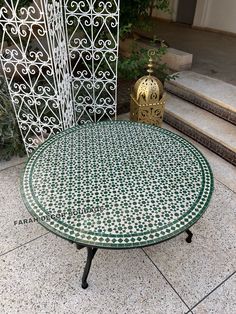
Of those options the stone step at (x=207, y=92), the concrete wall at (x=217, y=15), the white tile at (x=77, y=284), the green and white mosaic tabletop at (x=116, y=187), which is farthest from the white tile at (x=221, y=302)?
the concrete wall at (x=217, y=15)

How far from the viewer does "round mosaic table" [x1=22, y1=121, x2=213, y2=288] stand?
42.7 inches

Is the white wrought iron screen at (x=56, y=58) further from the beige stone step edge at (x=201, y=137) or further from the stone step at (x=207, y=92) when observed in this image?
the stone step at (x=207, y=92)

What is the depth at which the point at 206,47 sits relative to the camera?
4344 millimetres

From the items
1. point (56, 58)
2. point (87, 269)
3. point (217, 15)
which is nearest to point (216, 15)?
point (217, 15)

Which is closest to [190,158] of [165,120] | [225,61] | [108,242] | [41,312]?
[108,242]

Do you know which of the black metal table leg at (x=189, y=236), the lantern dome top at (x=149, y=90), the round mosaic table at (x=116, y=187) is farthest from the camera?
the lantern dome top at (x=149, y=90)

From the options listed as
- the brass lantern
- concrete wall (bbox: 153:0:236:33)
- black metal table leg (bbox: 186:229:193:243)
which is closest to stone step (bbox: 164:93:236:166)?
the brass lantern

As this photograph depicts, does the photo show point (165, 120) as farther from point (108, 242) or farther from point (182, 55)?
point (108, 242)

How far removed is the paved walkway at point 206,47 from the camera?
11.0 feet

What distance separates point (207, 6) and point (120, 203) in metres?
5.81

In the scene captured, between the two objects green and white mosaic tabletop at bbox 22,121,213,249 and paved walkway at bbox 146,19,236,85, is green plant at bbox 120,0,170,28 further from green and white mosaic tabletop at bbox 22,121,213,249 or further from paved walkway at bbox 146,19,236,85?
green and white mosaic tabletop at bbox 22,121,213,249

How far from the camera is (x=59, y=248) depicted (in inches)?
63.1

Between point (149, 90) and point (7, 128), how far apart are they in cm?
132

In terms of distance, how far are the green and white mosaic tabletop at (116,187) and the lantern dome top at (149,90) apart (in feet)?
1.61
